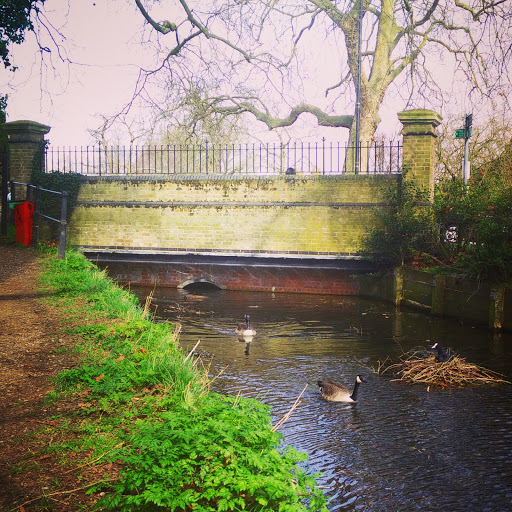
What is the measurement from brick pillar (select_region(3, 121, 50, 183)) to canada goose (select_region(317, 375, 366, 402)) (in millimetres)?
15770

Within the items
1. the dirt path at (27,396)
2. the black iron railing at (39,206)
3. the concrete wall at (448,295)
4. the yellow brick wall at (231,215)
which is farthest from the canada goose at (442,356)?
the yellow brick wall at (231,215)

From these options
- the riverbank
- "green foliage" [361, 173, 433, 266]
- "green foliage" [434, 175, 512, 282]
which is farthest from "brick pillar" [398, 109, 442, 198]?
the riverbank

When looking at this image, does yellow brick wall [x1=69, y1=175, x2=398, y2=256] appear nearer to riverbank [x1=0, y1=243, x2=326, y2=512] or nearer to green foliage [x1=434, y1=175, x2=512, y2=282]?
green foliage [x1=434, y1=175, x2=512, y2=282]

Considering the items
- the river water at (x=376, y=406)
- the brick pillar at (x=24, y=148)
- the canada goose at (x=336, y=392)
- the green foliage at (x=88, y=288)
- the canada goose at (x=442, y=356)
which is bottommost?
the river water at (x=376, y=406)

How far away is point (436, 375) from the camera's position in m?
8.79

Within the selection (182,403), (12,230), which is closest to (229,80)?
(12,230)

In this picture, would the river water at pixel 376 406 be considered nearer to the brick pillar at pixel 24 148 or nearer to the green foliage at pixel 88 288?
the green foliage at pixel 88 288

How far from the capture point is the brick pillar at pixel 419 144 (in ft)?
55.9

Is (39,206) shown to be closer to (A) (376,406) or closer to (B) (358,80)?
(B) (358,80)

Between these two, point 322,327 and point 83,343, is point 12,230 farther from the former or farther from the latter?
point 83,343

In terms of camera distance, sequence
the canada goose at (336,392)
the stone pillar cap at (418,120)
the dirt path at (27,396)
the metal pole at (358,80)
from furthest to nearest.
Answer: the metal pole at (358,80), the stone pillar cap at (418,120), the canada goose at (336,392), the dirt path at (27,396)

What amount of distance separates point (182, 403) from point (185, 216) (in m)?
14.8

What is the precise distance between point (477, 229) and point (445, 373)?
5.37 m

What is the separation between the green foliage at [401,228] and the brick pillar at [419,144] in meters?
0.33
